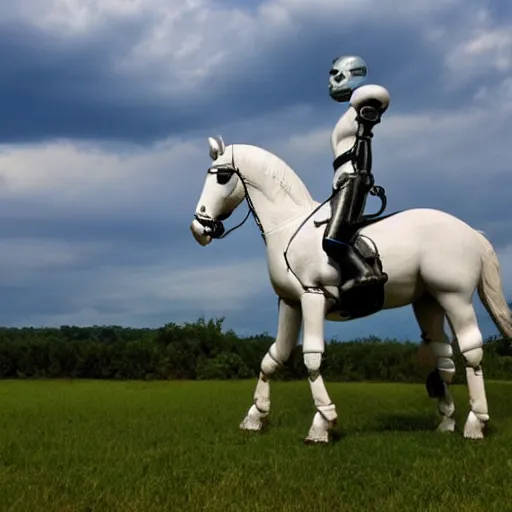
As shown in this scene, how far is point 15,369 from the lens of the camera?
15930 mm

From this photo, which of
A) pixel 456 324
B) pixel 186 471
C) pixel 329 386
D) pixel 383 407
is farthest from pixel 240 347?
pixel 186 471

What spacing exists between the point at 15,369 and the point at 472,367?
10852mm

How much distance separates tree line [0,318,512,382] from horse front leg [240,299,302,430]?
733 cm

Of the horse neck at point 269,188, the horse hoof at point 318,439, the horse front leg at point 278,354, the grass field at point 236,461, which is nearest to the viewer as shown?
the grass field at point 236,461

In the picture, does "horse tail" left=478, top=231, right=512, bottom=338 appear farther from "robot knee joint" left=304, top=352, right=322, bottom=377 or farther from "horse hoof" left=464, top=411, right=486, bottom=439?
"robot knee joint" left=304, top=352, right=322, bottom=377

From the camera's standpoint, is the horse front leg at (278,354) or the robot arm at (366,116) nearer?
the robot arm at (366,116)

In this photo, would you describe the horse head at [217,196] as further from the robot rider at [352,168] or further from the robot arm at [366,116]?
the robot arm at [366,116]

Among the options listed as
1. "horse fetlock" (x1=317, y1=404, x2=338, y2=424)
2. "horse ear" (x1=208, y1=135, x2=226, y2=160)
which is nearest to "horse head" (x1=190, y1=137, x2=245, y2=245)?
"horse ear" (x1=208, y1=135, x2=226, y2=160)

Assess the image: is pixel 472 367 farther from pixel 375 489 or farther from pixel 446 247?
pixel 375 489

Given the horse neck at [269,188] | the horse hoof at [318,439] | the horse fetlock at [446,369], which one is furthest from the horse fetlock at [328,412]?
the horse neck at [269,188]

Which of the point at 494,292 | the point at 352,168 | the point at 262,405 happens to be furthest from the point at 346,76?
the point at 262,405

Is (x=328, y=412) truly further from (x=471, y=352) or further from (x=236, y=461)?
(x=471, y=352)

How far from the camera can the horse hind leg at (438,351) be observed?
26.3 ft

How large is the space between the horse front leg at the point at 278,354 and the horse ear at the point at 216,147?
153 cm
